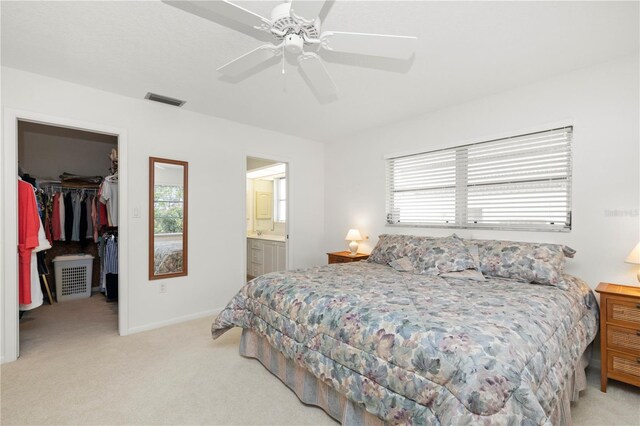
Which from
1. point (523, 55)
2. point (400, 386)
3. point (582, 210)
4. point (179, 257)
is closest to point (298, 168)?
point (179, 257)

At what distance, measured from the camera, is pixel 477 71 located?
8.52 ft

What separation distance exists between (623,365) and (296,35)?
302 cm

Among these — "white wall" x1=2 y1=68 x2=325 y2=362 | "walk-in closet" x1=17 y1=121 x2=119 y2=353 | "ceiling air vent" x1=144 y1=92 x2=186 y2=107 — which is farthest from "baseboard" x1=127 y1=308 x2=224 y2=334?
"ceiling air vent" x1=144 y1=92 x2=186 y2=107

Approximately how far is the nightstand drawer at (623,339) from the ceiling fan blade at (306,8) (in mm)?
2777

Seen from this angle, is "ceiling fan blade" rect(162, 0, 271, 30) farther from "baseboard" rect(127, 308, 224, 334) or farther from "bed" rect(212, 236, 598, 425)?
"baseboard" rect(127, 308, 224, 334)

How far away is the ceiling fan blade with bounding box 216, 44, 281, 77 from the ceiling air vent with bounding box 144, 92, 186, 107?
1531 millimetres

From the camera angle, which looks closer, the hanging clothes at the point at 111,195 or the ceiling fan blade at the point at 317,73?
the ceiling fan blade at the point at 317,73

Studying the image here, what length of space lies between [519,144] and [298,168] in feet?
9.43

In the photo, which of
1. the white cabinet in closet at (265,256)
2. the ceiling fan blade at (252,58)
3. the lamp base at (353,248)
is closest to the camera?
the ceiling fan blade at (252,58)

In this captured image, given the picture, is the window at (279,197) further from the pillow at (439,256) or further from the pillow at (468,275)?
the pillow at (468,275)

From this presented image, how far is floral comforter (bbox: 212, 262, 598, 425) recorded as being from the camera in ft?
3.85

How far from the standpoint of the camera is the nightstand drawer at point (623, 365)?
203 centimetres

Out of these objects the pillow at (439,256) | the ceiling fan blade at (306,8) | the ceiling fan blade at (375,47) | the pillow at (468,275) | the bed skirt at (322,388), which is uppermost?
the ceiling fan blade at (375,47)

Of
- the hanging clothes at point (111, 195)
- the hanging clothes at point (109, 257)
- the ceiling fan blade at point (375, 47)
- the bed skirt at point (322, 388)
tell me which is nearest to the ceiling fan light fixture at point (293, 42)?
the ceiling fan blade at point (375, 47)
